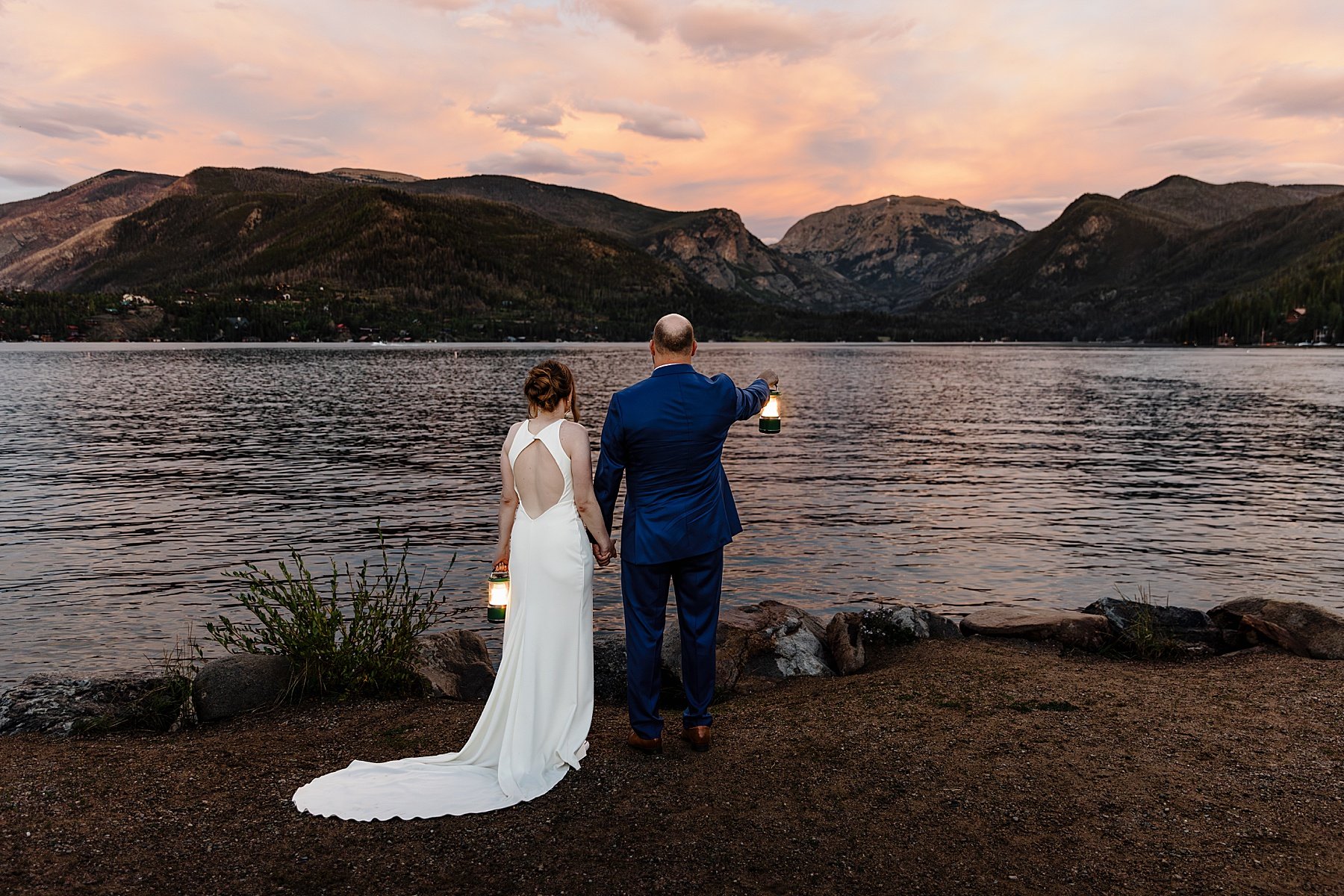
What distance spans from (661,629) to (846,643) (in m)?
4.45

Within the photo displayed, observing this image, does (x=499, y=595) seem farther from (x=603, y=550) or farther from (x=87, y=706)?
(x=87, y=706)

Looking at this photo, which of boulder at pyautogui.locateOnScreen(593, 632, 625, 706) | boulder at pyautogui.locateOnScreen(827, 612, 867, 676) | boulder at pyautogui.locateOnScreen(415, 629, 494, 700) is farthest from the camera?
boulder at pyautogui.locateOnScreen(827, 612, 867, 676)

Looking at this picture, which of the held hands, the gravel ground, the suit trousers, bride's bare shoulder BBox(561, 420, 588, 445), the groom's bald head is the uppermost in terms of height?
the groom's bald head

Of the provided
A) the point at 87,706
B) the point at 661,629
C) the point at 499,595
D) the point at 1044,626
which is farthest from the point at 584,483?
the point at 1044,626

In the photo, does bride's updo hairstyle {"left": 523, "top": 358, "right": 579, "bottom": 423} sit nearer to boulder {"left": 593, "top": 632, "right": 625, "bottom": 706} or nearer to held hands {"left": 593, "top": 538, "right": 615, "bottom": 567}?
held hands {"left": 593, "top": 538, "right": 615, "bottom": 567}

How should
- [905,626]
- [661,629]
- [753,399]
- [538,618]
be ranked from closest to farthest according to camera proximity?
[538,618]
[661,629]
[753,399]
[905,626]

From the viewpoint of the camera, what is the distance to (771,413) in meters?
8.09

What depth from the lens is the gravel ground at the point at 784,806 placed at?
216 inches

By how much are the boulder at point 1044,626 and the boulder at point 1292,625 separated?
1.76 m

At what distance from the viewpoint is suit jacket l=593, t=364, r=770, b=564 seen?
22.8 ft

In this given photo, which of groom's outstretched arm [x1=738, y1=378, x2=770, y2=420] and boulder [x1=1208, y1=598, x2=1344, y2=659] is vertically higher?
groom's outstretched arm [x1=738, y1=378, x2=770, y2=420]

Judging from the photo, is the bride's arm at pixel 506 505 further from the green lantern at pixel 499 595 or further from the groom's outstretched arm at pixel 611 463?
the groom's outstretched arm at pixel 611 463

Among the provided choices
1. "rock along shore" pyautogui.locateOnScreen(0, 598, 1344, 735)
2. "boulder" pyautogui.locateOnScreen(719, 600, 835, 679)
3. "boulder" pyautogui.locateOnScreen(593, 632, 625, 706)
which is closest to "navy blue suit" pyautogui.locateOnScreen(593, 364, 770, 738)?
"rock along shore" pyautogui.locateOnScreen(0, 598, 1344, 735)

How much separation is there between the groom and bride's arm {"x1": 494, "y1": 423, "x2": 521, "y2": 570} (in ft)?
2.30
